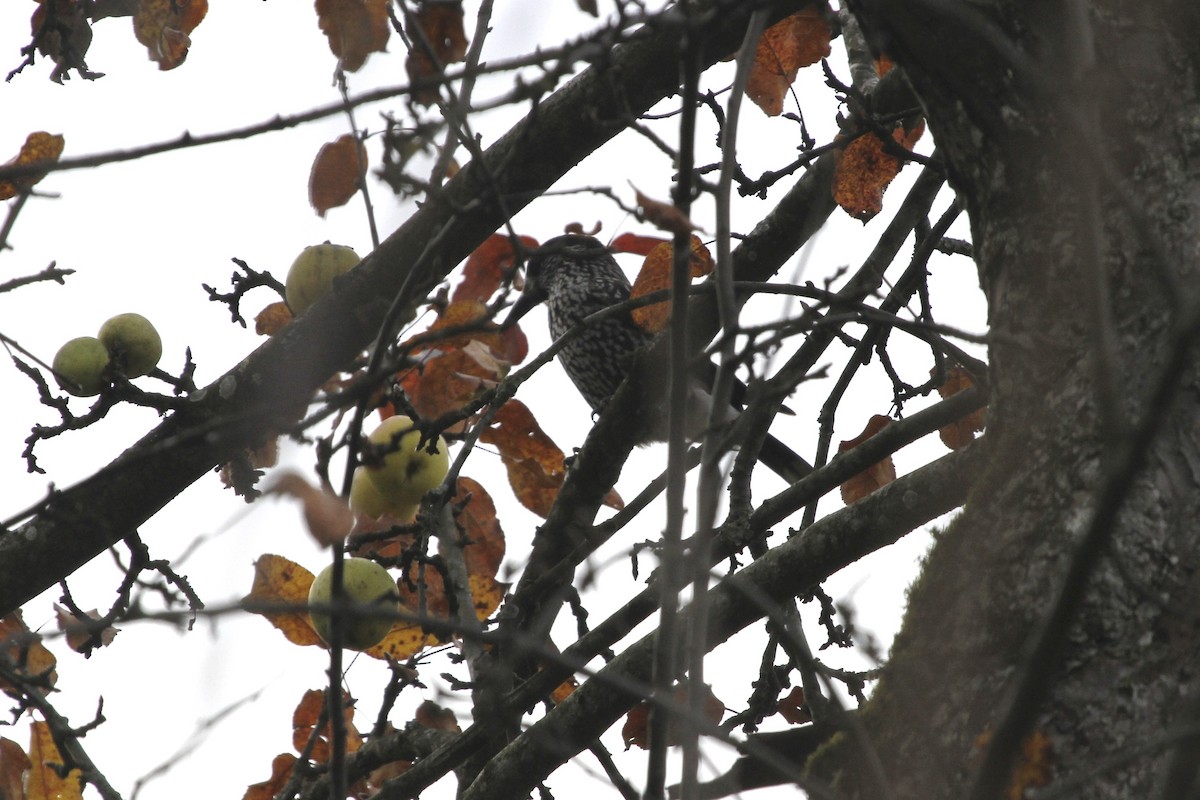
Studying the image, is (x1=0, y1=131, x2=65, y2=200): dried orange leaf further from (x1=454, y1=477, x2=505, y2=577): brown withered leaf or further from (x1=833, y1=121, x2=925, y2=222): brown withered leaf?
(x1=833, y1=121, x2=925, y2=222): brown withered leaf

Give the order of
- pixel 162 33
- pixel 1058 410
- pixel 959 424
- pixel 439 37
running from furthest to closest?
pixel 959 424 → pixel 162 33 → pixel 439 37 → pixel 1058 410

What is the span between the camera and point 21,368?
2785mm

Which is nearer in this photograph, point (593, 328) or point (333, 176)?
point (333, 176)

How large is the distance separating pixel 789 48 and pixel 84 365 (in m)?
2.19

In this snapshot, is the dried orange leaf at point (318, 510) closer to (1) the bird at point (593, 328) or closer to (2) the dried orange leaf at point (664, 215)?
(2) the dried orange leaf at point (664, 215)

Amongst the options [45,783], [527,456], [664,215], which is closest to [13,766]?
[45,783]

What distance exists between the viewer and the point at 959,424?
3.46 meters

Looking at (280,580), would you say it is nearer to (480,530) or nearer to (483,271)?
(480,530)

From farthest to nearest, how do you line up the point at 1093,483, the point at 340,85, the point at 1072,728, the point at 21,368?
the point at 21,368 → the point at 340,85 → the point at 1093,483 → the point at 1072,728

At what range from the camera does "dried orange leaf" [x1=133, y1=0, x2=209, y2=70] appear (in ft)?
11.0

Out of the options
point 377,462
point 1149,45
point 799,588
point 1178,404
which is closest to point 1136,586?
point 1178,404

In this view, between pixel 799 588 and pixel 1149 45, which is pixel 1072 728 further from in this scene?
pixel 799 588

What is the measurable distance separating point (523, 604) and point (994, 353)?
152 centimetres

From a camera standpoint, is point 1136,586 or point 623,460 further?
point 623,460
